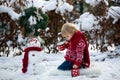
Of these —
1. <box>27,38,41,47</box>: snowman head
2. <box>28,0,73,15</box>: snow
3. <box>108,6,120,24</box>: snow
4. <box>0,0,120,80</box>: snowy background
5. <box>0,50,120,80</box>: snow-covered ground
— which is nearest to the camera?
<box>0,50,120,80</box>: snow-covered ground

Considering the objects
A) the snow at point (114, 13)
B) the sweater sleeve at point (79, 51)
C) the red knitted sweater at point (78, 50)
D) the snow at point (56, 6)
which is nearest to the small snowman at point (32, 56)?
the red knitted sweater at point (78, 50)

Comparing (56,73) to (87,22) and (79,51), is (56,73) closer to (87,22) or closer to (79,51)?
(79,51)

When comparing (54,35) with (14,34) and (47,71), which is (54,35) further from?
(47,71)

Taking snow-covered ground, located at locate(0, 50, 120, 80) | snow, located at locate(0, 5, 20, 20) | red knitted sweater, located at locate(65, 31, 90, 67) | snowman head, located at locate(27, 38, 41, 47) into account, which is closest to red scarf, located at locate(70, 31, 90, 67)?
red knitted sweater, located at locate(65, 31, 90, 67)

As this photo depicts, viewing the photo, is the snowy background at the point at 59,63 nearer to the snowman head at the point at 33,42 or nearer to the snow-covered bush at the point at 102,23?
the snow-covered bush at the point at 102,23

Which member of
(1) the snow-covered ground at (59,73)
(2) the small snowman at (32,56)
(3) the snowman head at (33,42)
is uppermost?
(3) the snowman head at (33,42)

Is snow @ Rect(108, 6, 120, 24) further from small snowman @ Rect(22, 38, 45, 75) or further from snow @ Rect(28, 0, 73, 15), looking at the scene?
small snowman @ Rect(22, 38, 45, 75)

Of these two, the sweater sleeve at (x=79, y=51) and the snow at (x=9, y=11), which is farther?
the snow at (x=9, y=11)

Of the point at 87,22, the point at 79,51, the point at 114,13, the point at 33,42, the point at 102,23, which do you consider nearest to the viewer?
the point at 79,51

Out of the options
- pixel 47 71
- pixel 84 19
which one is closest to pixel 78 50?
pixel 47 71

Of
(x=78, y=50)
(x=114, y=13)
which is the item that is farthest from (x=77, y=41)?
(x=114, y=13)

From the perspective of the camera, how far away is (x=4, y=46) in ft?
29.9

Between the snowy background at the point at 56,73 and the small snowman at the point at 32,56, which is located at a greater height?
the small snowman at the point at 32,56

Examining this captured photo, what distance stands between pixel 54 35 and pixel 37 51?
3034 mm
